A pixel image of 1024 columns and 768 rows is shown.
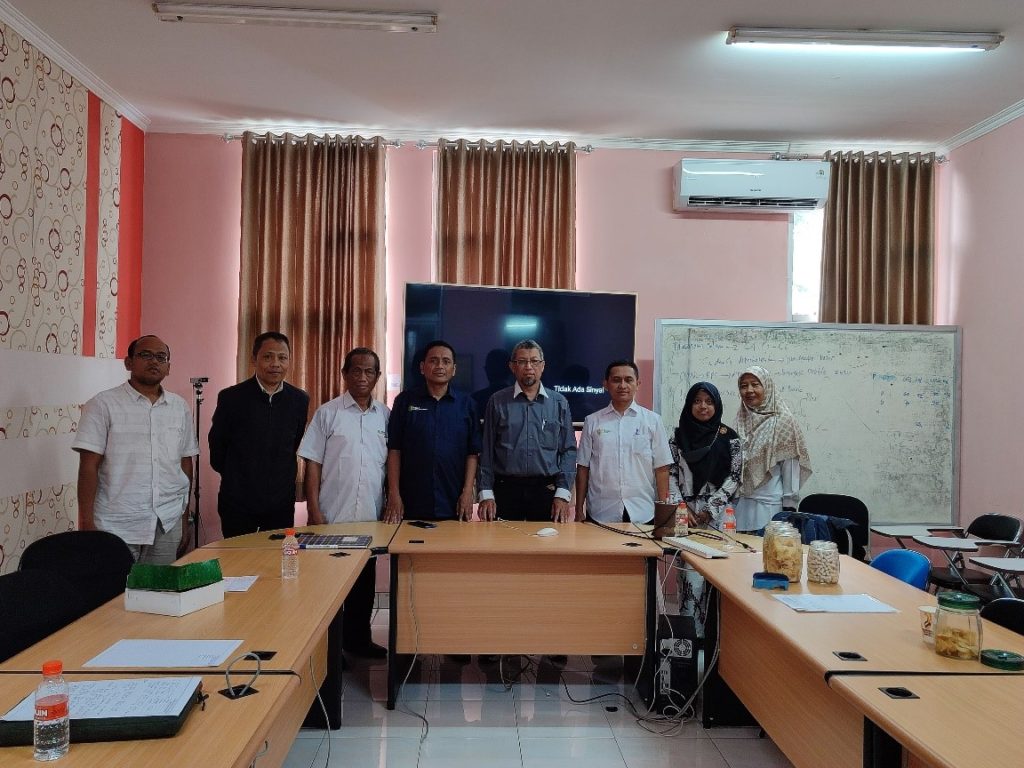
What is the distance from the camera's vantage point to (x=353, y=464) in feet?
14.1

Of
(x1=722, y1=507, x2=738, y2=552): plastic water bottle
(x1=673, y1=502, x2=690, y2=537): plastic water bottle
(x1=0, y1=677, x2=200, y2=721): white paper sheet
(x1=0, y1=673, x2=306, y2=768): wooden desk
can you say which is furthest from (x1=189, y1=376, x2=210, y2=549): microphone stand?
(x1=0, y1=677, x2=200, y2=721): white paper sheet

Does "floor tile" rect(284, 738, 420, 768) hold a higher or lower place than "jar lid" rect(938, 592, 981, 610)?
lower

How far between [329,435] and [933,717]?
3.25 metres

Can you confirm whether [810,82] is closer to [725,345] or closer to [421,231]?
[725,345]

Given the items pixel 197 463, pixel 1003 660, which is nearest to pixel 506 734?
pixel 1003 660

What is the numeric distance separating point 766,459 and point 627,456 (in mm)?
892

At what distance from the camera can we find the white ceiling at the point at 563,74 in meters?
3.82

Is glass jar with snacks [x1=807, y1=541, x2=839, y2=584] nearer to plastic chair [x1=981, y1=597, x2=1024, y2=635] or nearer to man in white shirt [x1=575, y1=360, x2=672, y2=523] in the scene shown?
plastic chair [x1=981, y1=597, x2=1024, y2=635]

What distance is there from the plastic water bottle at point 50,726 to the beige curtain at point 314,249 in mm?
3967

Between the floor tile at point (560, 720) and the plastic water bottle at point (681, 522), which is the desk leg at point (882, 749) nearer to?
the floor tile at point (560, 720)

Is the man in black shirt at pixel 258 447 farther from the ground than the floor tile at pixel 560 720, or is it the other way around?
the man in black shirt at pixel 258 447

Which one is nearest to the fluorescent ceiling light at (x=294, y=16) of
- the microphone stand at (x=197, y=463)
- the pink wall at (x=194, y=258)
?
the pink wall at (x=194, y=258)

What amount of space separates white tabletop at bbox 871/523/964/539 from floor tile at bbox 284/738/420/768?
133 inches

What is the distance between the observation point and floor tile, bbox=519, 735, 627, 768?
10.3ft
